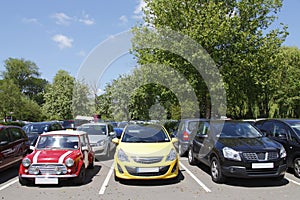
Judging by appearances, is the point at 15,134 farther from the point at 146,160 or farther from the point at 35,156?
the point at 146,160

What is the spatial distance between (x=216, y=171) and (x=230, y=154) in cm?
71

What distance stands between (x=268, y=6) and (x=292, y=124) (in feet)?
47.3

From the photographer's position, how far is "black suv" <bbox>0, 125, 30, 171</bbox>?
8.20 m

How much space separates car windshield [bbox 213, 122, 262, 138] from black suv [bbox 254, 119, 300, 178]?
2.31 feet

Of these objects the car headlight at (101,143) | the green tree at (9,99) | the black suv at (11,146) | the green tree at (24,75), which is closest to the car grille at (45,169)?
the black suv at (11,146)

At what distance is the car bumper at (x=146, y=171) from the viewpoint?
711 cm

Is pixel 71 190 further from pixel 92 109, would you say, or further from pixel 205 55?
pixel 92 109

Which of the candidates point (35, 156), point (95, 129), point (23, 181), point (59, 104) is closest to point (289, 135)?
point (35, 156)

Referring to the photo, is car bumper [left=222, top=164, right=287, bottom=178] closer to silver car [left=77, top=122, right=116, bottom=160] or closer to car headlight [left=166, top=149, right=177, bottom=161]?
car headlight [left=166, top=149, right=177, bottom=161]

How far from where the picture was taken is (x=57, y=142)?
8141mm

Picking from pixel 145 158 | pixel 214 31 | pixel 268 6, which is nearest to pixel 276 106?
pixel 268 6

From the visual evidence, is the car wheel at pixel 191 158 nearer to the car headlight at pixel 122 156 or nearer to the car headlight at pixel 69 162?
the car headlight at pixel 122 156

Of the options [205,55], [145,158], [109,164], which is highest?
[205,55]

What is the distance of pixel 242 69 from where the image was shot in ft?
65.8
